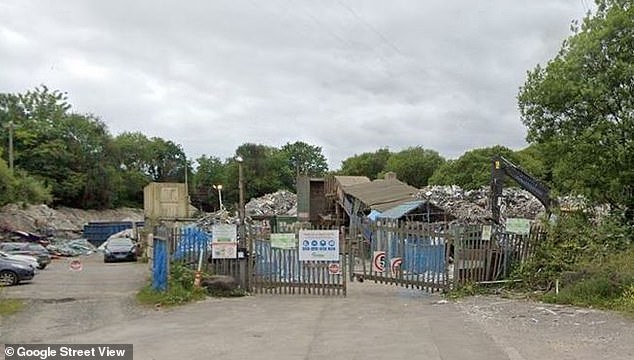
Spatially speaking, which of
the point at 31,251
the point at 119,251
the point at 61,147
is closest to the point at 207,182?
the point at 61,147

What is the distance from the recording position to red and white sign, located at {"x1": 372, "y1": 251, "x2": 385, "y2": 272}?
711 inches

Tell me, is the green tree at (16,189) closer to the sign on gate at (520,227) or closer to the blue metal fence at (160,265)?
the blue metal fence at (160,265)

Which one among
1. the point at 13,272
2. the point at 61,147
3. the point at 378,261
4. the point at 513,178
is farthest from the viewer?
the point at 61,147

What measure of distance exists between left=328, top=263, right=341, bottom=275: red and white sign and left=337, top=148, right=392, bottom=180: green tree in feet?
264

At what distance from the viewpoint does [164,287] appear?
53.9ft

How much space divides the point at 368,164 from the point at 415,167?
1245cm

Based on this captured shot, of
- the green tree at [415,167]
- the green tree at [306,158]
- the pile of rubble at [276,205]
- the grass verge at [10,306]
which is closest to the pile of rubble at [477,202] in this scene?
the pile of rubble at [276,205]

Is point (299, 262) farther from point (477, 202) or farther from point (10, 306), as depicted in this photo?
point (477, 202)

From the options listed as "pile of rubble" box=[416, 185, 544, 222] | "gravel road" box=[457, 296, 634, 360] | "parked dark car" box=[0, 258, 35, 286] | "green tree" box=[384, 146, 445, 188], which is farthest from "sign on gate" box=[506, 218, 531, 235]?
"green tree" box=[384, 146, 445, 188]

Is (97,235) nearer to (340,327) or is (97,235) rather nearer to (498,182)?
(498,182)

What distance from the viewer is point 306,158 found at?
122 m

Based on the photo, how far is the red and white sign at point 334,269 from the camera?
17.3m
